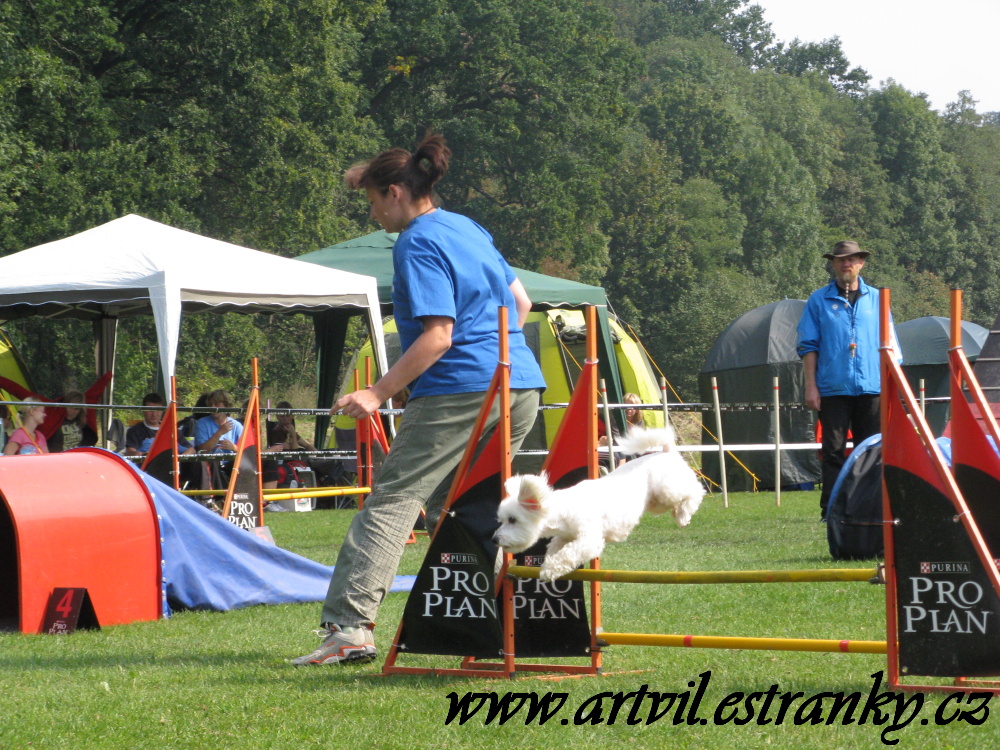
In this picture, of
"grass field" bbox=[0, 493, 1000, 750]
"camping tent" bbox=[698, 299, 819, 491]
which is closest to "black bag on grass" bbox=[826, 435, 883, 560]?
"grass field" bbox=[0, 493, 1000, 750]

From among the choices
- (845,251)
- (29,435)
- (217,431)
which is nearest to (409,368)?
(845,251)

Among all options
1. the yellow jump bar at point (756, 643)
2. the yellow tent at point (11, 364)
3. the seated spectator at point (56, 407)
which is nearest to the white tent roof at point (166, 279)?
the seated spectator at point (56, 407)

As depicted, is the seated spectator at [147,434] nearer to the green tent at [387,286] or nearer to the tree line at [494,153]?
the green tent at [387,286]

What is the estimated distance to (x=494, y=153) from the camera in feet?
119

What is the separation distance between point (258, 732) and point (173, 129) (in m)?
21.1

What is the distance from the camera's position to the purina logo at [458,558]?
3.89 metres

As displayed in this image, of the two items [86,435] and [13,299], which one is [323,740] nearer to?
[13,299]

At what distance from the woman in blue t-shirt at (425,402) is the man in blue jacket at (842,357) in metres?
3.35

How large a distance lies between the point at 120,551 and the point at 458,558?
217cm

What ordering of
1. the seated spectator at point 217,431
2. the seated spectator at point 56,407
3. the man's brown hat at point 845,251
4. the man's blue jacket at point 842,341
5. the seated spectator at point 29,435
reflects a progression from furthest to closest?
the seated spectator at point 56,407
the seated spectator at point 217,431
the seated spectator at point 29,435
the man's brown hat at point 845,251
the man's blue jacket at point 842,341

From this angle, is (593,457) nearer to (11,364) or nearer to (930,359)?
(11,364)

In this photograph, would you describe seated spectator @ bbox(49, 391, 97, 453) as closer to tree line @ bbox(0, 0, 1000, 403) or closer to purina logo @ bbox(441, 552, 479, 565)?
tree line @ bbox(0, 0, 1000, 403)

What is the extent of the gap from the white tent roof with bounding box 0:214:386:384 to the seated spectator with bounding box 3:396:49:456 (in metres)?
0.92

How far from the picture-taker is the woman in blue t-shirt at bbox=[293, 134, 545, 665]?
13.0ft
